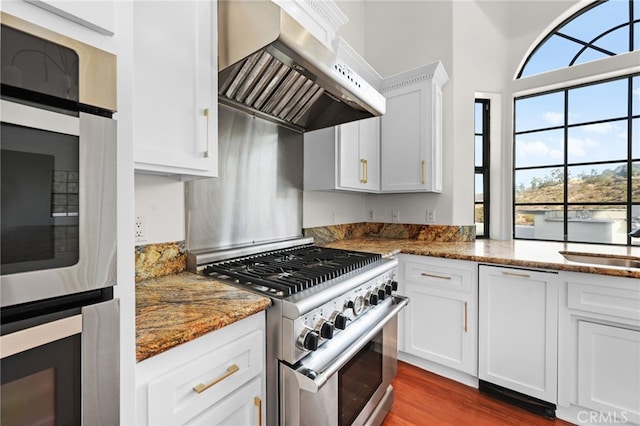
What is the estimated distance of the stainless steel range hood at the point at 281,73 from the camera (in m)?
1.08

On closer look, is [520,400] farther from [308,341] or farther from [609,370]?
[308,341]

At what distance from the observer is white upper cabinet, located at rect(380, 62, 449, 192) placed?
2467 millimetres

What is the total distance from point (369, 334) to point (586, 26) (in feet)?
10.9

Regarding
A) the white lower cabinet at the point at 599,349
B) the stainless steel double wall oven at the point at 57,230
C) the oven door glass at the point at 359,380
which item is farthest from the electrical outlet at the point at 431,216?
the stainless steel double wall oven at the point at 57,230

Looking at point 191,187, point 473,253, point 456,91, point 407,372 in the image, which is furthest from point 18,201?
point 456,91

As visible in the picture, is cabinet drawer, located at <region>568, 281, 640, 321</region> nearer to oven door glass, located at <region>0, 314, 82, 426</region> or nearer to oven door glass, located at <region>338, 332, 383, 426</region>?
oven door glass, located at <region>338, 332, 383, 426</region>

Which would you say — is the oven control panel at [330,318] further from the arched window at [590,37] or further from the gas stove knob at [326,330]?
the arched window at [590,37]

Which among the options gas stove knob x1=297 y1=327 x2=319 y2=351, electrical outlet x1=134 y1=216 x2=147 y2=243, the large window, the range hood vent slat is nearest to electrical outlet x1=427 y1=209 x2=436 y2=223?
the large window

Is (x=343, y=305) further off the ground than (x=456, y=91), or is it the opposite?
(x=456, y=91)

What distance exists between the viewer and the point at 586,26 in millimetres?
2539

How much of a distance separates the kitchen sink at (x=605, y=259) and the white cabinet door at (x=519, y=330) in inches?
26.6

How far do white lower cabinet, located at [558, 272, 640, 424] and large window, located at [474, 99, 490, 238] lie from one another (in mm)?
1272

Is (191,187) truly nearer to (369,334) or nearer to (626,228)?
(369,334)

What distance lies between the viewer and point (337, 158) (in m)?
2.11
